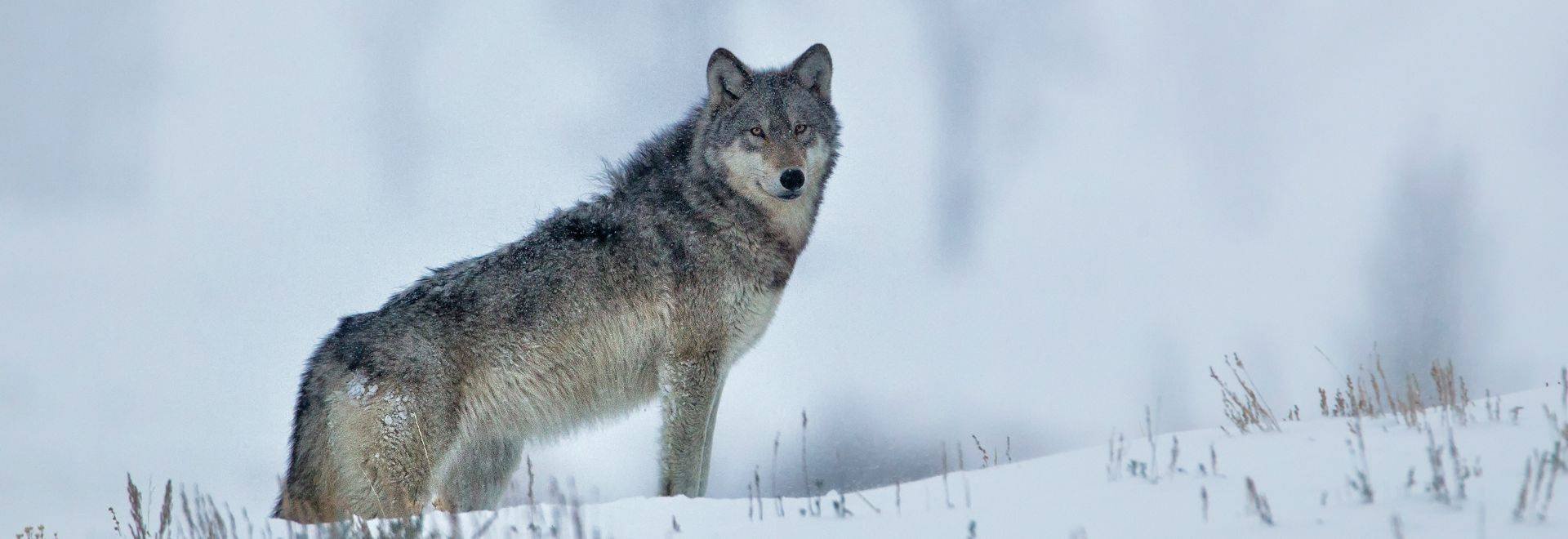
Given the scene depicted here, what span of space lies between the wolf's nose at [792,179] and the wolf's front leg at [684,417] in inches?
49.5

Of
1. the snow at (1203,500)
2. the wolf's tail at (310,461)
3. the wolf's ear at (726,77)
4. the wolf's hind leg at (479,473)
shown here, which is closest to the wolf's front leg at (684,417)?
the wolf's hind leg at (479,473)

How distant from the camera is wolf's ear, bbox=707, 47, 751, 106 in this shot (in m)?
8.24

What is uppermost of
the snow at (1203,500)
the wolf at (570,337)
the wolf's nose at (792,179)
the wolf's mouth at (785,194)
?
the wolf's nose at (792,179)

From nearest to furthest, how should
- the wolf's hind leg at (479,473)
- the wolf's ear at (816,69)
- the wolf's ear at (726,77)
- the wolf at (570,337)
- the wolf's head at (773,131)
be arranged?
the wolf at (570,337)
the wolf's hind leg at (479,473)
the wolf's head at (773,131)
the wolf's ear at (726,77)
the wolf's ear at (816,69)

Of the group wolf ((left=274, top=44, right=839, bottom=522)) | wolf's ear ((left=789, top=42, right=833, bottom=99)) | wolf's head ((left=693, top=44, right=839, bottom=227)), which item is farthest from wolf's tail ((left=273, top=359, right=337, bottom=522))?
wolf's ear ((left=789, top=42, right=833, bottom=99))

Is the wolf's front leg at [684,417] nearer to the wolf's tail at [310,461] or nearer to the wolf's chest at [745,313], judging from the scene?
the wolf's chest at [745,313]

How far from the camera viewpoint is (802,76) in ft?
27.9

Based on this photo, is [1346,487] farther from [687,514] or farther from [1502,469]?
[687,514]

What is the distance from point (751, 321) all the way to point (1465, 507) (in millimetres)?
4672

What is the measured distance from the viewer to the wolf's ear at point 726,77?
8.24 metres

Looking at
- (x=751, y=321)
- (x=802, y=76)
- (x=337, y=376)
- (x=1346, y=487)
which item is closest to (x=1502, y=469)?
(x=1346, y=487)

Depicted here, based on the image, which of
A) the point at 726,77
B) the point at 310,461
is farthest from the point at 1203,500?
the point at 310,461

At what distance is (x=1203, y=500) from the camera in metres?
4.18

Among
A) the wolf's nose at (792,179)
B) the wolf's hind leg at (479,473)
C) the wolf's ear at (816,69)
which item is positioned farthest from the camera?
the wolf's ear at (816,69)
